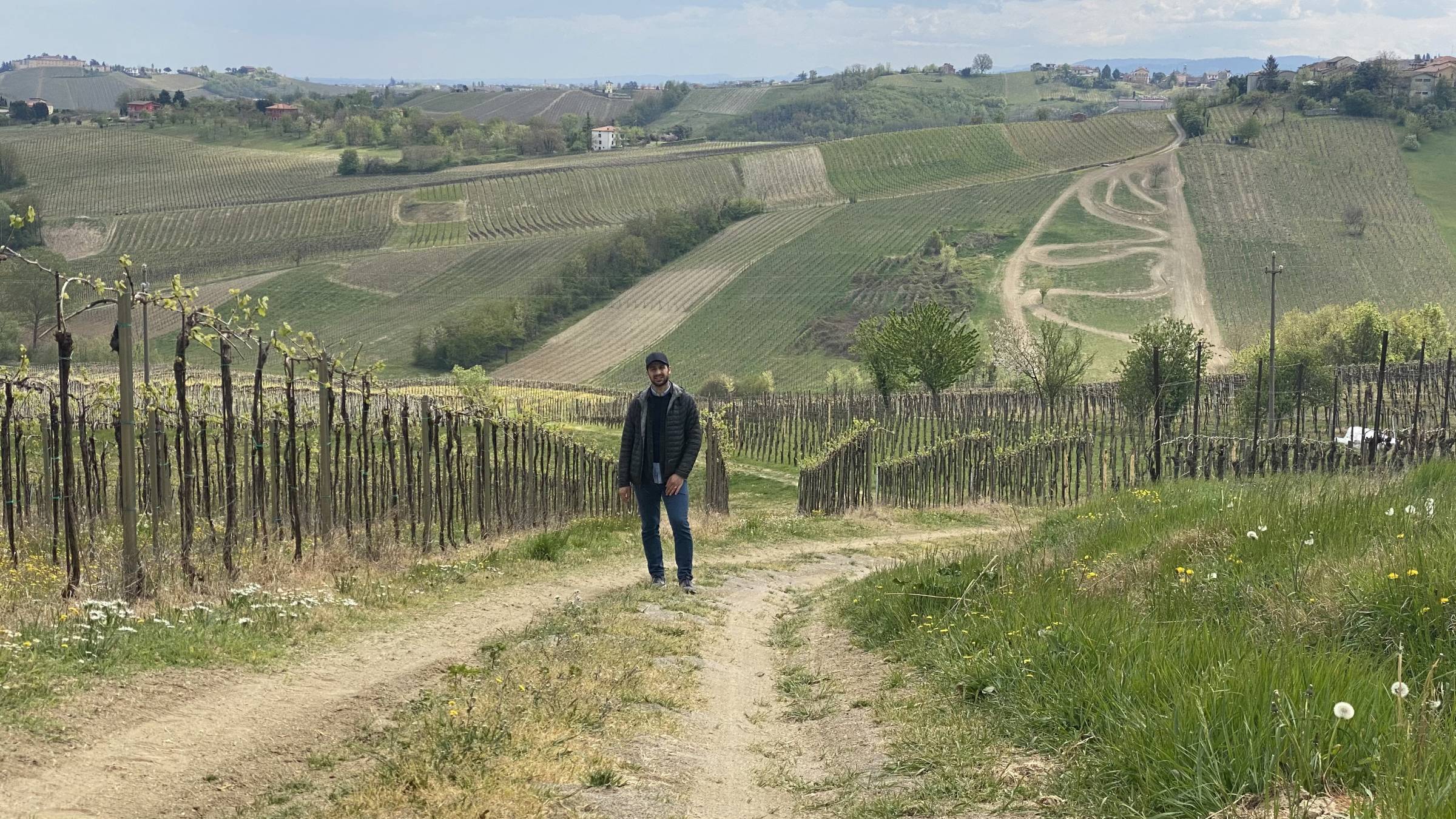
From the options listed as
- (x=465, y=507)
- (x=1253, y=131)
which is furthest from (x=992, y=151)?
(x=465, y=507)

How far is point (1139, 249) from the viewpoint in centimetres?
8219

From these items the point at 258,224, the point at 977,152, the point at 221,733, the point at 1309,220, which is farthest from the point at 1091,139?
the point at 221,733

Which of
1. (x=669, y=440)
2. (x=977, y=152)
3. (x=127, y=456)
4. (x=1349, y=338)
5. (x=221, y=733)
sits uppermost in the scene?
(x=977, y=152)

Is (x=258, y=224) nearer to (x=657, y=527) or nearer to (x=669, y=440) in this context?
(x=657, y=527)

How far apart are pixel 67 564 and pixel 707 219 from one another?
9055 centimetres

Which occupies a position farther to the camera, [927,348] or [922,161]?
[922,161]

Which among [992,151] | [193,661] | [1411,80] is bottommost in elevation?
[193,661]

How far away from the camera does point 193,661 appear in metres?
6.40

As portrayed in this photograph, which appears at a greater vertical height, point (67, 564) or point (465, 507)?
point (67, 564)

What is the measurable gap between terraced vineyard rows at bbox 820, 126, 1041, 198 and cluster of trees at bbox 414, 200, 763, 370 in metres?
11.5

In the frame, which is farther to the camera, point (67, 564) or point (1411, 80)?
point (1411, 80)

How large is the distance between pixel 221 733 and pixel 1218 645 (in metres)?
4.21

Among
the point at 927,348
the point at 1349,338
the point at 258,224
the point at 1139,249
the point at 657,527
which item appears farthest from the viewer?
the point at 258,224

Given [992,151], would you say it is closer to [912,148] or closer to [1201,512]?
[912,148]
